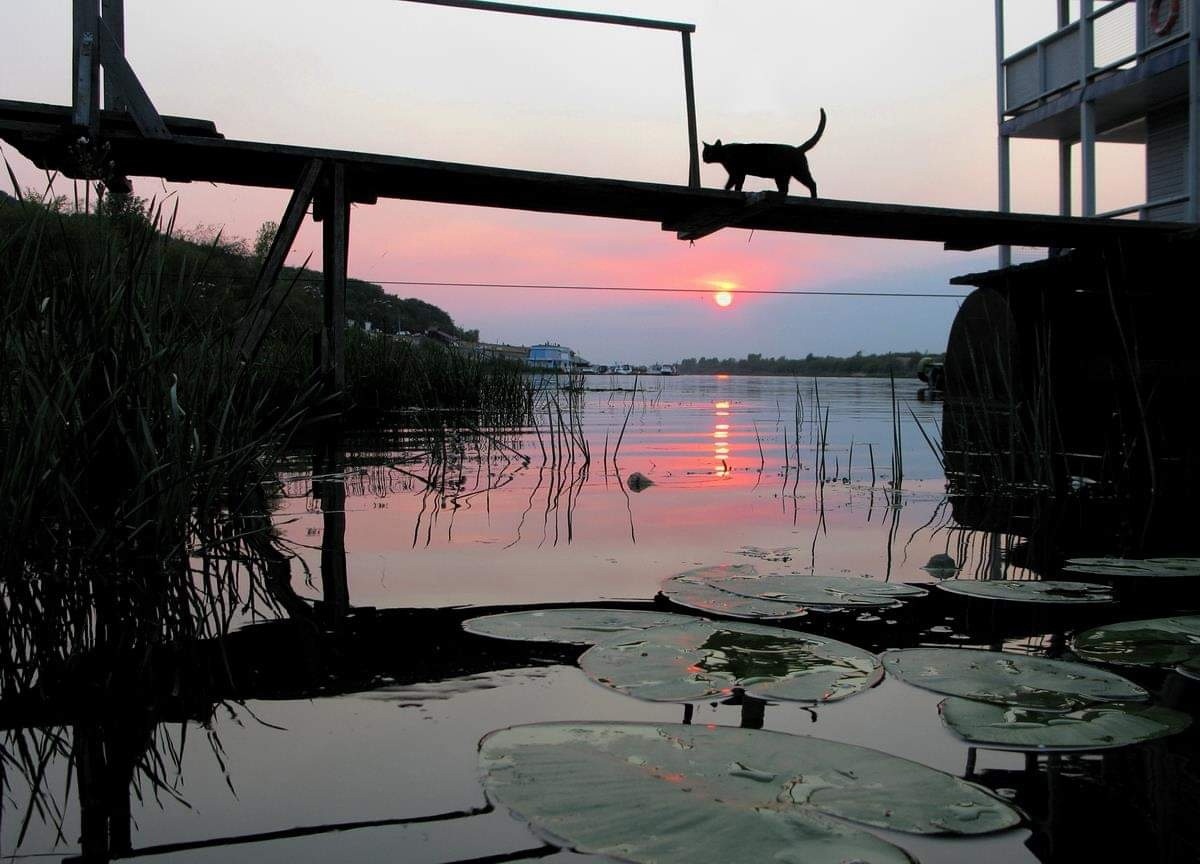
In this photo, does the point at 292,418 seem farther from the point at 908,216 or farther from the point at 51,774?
the point at 908,216

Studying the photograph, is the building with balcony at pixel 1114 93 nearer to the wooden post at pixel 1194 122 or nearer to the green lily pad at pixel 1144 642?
the wooden post at pixel 1194 122

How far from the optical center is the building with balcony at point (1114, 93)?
11203mm

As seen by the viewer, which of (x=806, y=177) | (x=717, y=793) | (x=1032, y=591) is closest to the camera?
(x=717, y=793)

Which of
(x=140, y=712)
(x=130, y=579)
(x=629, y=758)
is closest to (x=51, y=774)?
(x=140, y=712)

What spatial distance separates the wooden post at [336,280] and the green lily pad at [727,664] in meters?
3.99

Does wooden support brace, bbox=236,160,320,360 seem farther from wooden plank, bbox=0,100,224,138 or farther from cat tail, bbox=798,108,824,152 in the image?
cat tail, bbox=798,108,824,152

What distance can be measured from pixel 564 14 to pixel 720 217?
171 centimetres

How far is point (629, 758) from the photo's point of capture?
1.50 meters

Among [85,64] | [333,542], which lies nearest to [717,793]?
[333,542]

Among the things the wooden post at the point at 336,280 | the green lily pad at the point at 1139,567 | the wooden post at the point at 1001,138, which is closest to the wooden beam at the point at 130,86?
the wooden post at the point at 336,280

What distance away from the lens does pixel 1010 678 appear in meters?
2.01

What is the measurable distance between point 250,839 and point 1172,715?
166cm

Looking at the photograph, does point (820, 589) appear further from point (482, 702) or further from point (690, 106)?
point (690, 106)

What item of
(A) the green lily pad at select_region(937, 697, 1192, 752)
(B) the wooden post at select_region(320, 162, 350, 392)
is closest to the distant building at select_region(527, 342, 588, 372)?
(B) the wooden post at select_region(320, 162, 350, 392)
